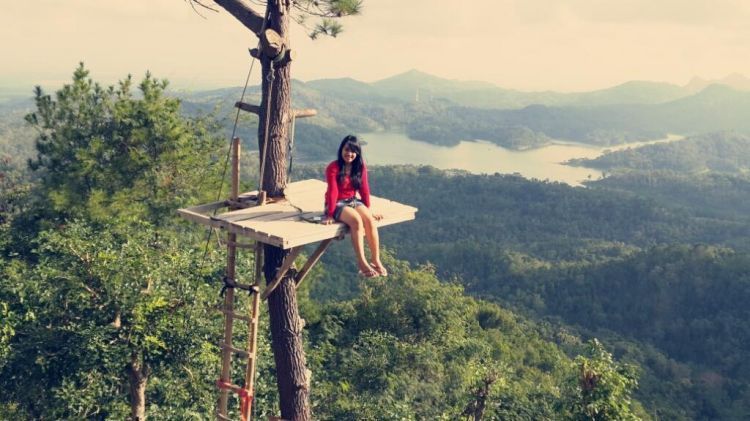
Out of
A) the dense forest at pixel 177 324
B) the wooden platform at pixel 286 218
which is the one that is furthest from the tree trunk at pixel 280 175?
the dense forest at pixel 177 324

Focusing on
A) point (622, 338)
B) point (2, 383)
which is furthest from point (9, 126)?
point (2, 383)

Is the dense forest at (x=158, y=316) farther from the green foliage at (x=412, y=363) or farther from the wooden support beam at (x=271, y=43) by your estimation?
the wooden support beam at (x=271, y=43)

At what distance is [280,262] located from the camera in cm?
557

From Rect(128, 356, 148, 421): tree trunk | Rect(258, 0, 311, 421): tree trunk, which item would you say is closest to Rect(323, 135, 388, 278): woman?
Rect(258, 0, 311, 421): tree trunk

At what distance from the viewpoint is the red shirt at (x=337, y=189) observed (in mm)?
5043

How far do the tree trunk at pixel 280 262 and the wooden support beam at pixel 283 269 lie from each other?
0.76ft

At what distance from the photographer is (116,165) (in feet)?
54.4

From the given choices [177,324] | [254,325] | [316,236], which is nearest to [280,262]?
[254,325]

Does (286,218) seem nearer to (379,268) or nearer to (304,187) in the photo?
(379,268)

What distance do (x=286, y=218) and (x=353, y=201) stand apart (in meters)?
0.60

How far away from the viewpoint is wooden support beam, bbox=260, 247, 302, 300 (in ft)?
16.3

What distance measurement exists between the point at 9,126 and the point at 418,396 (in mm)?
166350

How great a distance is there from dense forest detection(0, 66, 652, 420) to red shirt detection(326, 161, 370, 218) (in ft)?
6.36

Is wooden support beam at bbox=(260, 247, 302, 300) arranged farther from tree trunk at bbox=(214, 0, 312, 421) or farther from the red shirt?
the red shirt
